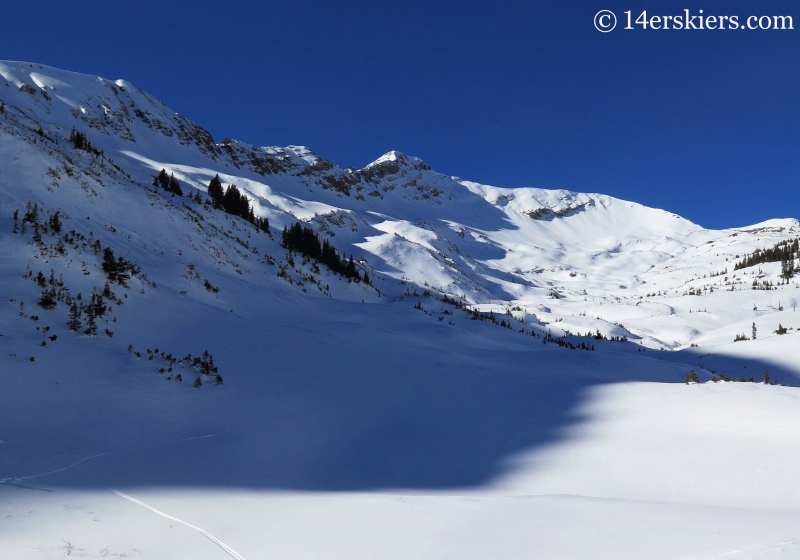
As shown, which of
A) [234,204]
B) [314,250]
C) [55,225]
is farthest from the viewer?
[234,204]

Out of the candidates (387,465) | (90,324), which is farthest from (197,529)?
(90,324)

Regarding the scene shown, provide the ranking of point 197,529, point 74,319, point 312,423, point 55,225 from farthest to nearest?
point 55,225, point 74,319, point 312,423, point 197,529

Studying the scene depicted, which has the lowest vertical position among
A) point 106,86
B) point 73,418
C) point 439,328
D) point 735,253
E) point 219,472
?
point 219,472

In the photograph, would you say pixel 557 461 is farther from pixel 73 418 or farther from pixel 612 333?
pixel 612 333

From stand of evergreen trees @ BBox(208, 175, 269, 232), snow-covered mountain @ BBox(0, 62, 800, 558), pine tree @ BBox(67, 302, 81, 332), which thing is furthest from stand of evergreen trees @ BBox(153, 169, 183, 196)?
pine tree @ BBox(67, 302, 81, 332)

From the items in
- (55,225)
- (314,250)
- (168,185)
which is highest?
(168,185)

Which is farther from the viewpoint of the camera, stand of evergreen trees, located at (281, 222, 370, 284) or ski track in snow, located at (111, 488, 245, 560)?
stand of evergreen trees, located at (281, 222, 370, 284)

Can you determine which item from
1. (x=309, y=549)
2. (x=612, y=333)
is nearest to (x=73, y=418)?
(x=309, y=549)

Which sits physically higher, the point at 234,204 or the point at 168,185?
the point at 234,204

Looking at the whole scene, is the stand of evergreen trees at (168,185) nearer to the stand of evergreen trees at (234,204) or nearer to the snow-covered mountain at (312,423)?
the stand of evergreen trees at (234,204)

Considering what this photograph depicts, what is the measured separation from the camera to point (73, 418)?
22.4 feet

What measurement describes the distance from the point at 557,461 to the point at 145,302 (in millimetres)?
11789

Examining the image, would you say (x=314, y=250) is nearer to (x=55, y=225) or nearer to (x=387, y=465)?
(x=55, y=225)

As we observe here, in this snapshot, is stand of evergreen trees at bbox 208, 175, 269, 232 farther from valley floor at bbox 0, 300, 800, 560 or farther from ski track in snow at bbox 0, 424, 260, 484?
ski track in snow at bbox 0, 424, 260, 484
